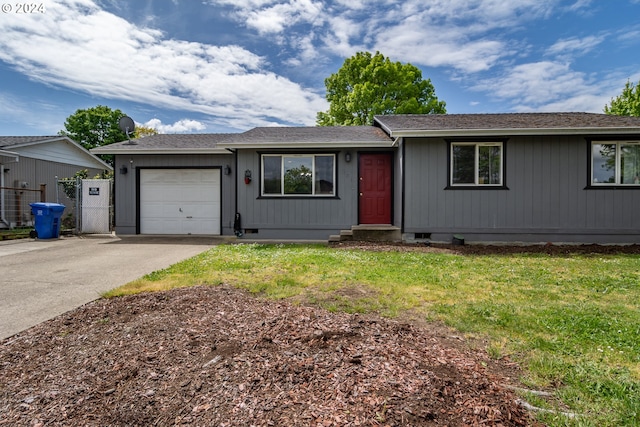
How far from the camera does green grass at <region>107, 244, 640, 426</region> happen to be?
2.06 metres

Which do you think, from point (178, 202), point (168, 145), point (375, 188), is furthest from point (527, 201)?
point (168, 145)

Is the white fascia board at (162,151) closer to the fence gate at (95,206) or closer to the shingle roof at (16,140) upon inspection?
the fence gate at (95,206)

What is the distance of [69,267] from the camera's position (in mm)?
5723

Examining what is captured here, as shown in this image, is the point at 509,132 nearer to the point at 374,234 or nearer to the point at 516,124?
the point at 516,124

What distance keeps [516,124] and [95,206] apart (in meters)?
13.0

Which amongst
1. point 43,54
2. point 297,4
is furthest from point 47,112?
point 297,4

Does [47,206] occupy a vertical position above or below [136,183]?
below

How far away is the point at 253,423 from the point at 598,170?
10.2m

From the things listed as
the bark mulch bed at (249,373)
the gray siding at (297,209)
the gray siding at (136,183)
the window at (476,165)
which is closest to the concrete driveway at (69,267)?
the gray siding at (136,183)

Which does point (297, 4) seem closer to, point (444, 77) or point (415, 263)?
point (415, 263)

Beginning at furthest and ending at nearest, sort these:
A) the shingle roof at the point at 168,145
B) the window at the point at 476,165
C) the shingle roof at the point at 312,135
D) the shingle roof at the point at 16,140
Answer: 1. the shingle roof at the point at 16,140
2. the shingle roof at the point at 168,145
3. the shingle roof at the point at 312,135
4. the window at the point at 476,165

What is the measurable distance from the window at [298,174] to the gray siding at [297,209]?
18 centimetres

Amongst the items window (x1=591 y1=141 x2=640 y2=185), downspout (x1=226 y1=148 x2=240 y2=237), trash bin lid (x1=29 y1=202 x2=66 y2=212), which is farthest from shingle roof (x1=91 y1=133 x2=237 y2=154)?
window (x1=591 y1=141 x2=640 y2=185)

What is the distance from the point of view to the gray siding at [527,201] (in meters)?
8.20
